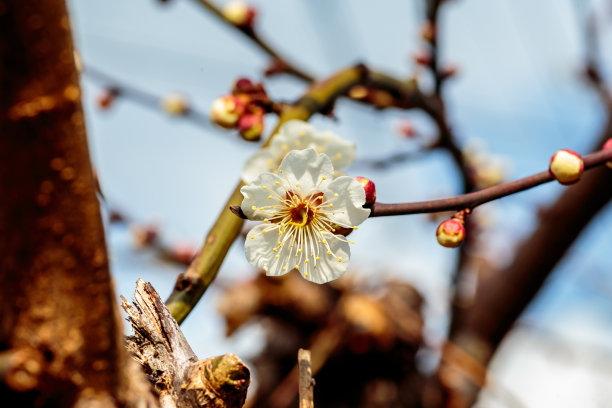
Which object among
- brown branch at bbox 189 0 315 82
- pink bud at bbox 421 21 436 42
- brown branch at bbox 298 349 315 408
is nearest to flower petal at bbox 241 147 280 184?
brown branch at bbox 298 349 315 408

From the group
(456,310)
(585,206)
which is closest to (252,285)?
(456,310)

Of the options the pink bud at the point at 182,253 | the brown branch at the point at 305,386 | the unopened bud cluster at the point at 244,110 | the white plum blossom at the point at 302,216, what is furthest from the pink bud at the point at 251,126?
the pink bud at the point at 182,253

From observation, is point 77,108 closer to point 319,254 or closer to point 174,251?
point 319,254

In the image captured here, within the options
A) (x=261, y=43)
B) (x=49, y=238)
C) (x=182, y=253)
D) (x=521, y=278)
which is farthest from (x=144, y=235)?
(x=49, y=238)

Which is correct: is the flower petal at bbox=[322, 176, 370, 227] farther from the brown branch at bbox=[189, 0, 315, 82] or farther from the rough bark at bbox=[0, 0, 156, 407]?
the brown branch at bbox=[189, 0, 315, 82]

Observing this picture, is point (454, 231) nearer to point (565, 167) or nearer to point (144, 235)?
point (565, 167)

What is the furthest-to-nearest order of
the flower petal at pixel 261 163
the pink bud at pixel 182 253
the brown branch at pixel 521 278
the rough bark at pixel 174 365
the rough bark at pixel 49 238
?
the pink bud at pixel 182 253, the brown branch at pixel 521 278, the flower petal at pixel 261 163, the rough bark at pixel 174 365, the rough bark at pixel 49 238

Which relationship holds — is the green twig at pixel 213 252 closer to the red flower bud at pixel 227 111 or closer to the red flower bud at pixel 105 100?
the red flower bud at pixel 227 111
